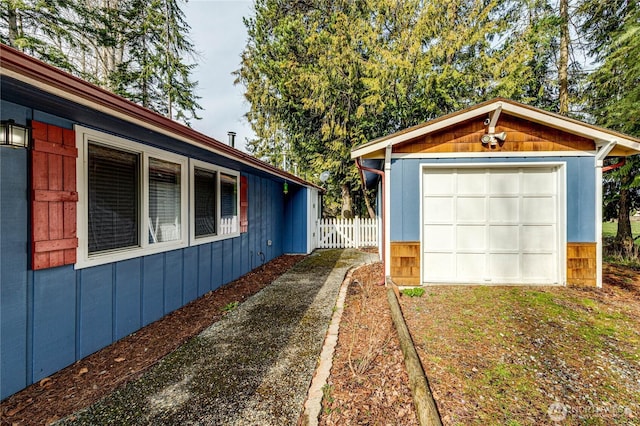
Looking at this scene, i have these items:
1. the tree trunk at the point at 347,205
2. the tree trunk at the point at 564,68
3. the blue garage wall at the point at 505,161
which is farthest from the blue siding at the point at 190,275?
the tree trunk at the point at 564,68

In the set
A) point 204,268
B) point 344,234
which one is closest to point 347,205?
point 344,234

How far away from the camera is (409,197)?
505 centimetres

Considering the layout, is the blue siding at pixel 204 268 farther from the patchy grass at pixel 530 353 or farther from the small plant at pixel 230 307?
the patchy grass at pixel 530 353

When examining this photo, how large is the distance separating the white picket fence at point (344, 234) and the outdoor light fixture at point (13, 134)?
9.02 metres

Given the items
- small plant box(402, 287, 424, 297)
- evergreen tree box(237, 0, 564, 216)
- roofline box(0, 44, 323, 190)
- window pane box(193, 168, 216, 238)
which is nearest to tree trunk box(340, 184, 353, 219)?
evergreen tree box(237, 0, 564, 216)

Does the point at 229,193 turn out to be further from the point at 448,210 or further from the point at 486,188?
the point at 486,188

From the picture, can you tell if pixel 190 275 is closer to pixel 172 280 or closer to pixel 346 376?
pixel 172 280

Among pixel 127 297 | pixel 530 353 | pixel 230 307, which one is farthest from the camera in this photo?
pixel 230 307

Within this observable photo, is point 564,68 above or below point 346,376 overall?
above

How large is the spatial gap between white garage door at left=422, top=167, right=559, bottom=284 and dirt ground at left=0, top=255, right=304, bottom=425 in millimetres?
4012

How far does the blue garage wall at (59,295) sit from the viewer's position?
2229 mm

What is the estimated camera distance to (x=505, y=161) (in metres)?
4.93

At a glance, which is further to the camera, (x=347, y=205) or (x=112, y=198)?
(x=347, y=205)

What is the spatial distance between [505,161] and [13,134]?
6.48m
